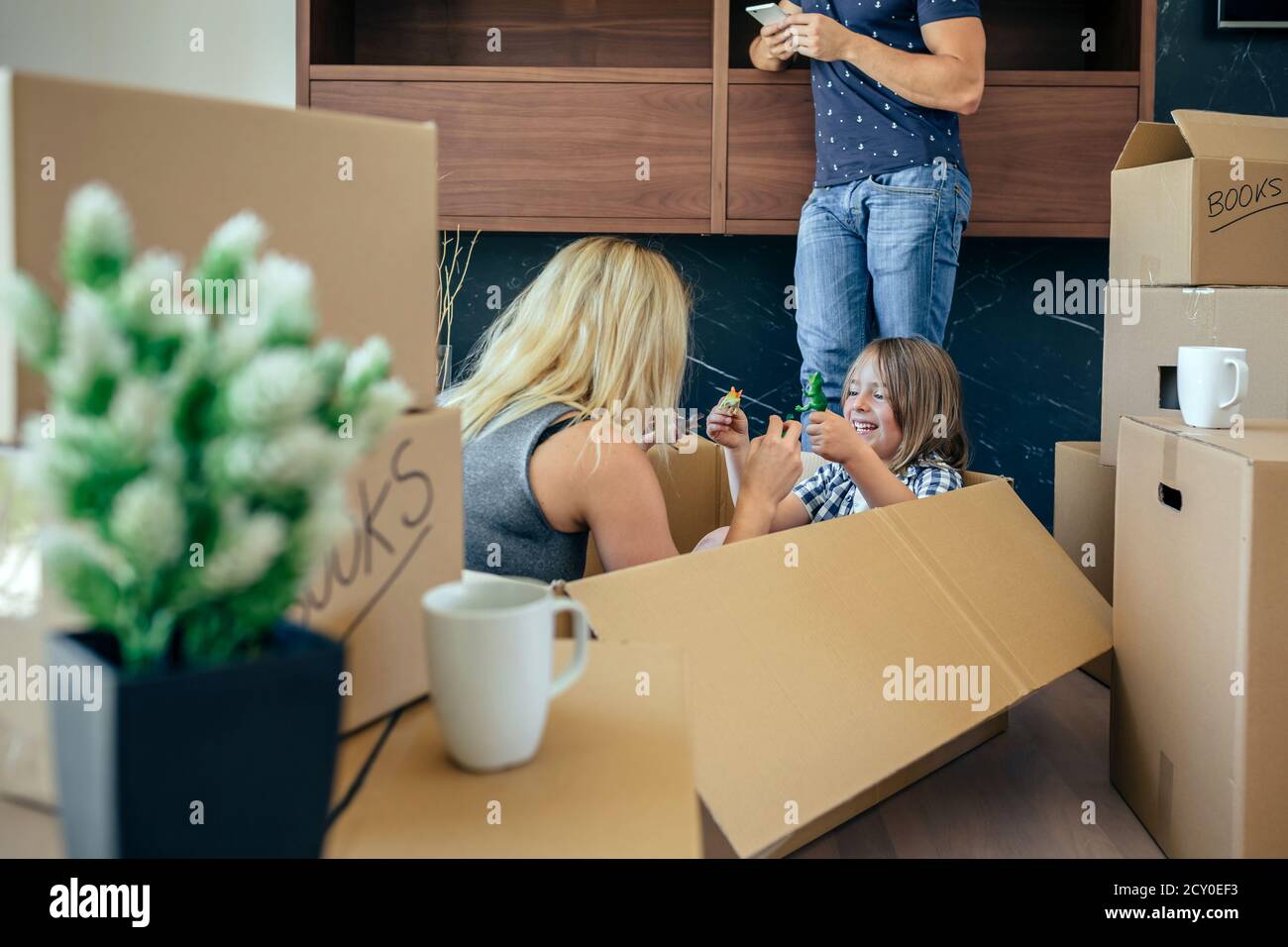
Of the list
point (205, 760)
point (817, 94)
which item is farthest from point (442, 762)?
point (817, 94)

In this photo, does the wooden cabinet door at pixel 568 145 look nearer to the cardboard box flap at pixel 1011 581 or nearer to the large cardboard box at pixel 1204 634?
the cardboard box flap at pixel 1011 581

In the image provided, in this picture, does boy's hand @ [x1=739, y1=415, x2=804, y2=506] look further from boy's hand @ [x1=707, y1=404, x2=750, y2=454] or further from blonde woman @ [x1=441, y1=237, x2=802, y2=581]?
boy's hand @ [x1=707, y1=404, x2=750, y2=454]

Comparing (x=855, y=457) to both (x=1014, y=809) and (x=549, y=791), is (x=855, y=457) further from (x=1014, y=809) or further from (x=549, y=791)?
(x=549, y=791)

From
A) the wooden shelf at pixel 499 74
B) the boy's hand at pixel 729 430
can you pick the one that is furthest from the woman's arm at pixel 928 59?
the boy's hand at pixel 729 430

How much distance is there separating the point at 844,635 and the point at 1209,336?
0.85 m

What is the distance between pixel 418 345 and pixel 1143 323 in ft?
4.28

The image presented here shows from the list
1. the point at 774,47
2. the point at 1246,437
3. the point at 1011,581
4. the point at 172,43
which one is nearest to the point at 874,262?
the point at 774,47

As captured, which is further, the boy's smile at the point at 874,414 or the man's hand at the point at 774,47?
the man's hand at the point at 774,47

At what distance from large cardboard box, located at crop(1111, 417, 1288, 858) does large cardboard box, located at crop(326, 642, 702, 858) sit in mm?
639

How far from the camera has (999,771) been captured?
1.47 metres

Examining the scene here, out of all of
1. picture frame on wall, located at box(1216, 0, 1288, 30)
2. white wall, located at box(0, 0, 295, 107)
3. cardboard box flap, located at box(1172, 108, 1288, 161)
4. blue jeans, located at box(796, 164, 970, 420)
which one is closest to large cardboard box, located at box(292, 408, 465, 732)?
cardboard box flap, located at box(1172, 108, 1288, 161)

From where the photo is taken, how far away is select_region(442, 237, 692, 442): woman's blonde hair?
135 centimetres

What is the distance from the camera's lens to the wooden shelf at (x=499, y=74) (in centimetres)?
234

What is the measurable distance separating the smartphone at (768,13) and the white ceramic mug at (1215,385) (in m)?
1.35
